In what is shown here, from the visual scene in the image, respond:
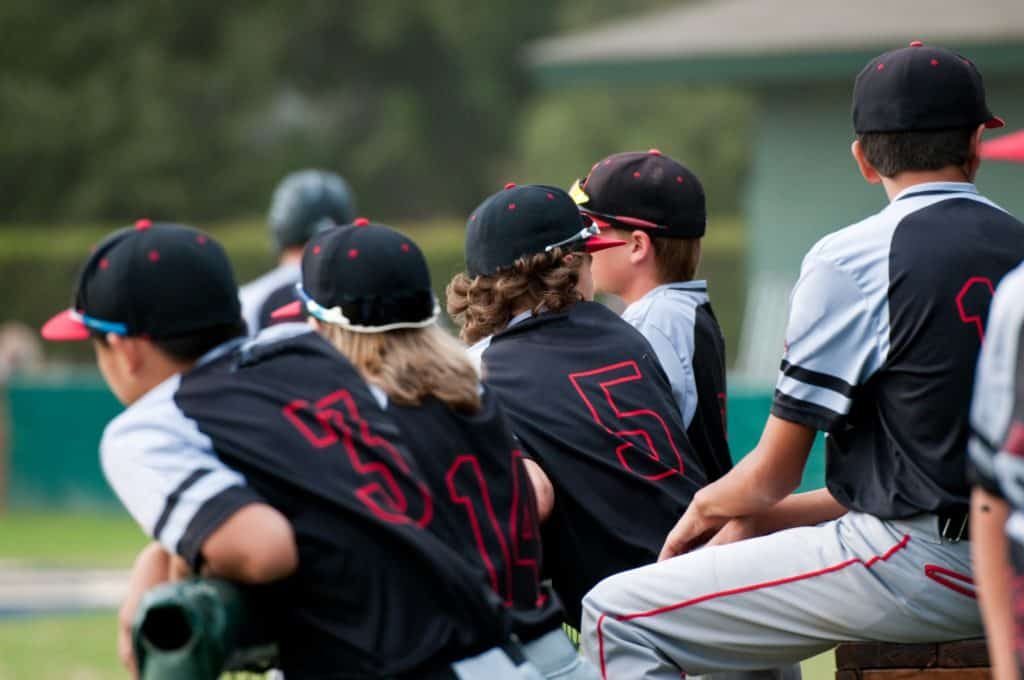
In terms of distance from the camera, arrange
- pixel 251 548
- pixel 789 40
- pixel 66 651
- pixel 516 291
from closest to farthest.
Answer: pixel 251 548 < pixel 516 291 < pixel 66 651 < pixel 789 40

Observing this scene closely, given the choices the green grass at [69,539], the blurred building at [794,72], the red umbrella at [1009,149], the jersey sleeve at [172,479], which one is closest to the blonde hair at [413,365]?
the jersey sleeve at [172,479]

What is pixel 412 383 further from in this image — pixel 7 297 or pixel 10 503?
pixel 7 297

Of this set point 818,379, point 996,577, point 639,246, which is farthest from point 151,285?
point 639,246

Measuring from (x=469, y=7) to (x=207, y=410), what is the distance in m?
41.1

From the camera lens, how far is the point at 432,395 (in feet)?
11.1

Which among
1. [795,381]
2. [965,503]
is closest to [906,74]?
[795,381]

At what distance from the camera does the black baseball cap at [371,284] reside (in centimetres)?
340

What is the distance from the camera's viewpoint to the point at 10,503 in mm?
17672

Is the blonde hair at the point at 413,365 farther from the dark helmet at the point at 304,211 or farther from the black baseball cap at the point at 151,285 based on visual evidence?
the dark helmet at the point at 304,211

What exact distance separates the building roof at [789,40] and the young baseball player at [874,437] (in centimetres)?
1552

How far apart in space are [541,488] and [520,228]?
27.6 inches

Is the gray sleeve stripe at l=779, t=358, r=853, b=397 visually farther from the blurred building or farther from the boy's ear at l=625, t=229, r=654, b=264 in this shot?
the blurred building

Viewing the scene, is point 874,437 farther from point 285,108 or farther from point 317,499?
point 285,108

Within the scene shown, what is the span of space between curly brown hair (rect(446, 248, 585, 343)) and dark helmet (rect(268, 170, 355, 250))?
4.34m
